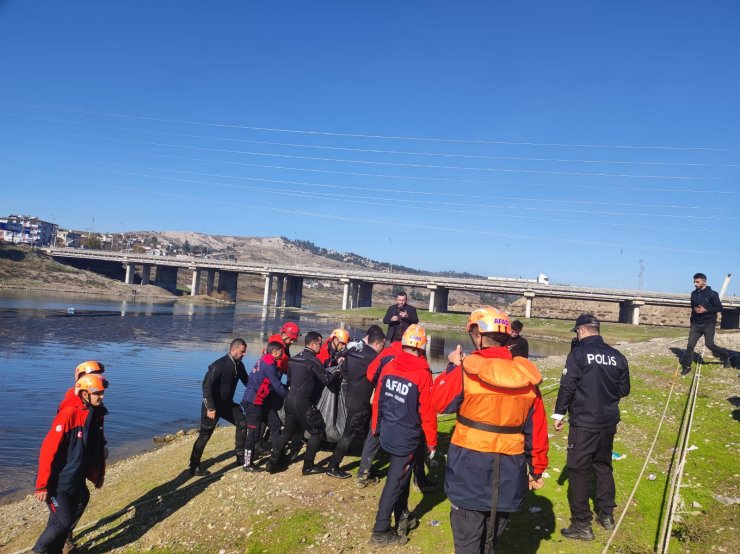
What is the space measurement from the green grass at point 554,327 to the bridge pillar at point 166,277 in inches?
2284

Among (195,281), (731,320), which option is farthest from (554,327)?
(195,281)

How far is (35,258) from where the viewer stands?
10894cm

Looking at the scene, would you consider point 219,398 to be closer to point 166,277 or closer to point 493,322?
point 493,322

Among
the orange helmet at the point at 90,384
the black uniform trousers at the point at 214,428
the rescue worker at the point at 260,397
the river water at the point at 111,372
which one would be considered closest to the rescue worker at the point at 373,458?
the rescue worker at the point at 260,397

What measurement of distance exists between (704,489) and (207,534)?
7.48 meters

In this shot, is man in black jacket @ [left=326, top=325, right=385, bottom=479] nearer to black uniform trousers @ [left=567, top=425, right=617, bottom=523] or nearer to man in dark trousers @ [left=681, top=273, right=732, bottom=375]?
black uniform trousers @ [left=567, top=425, right=617, bottom=523]

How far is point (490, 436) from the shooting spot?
4.63 meters

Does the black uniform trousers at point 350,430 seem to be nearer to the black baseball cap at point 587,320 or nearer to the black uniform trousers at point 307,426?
the black uniform trousers at point 307,426

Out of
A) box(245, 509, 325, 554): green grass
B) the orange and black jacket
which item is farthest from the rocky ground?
the orange and black jacket

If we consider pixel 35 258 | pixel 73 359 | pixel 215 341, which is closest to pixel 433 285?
pixel 215 341

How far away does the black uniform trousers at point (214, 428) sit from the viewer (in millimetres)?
9477

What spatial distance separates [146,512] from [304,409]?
3.04 meters

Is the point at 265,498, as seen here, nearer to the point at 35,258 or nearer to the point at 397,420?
the point at 397,420

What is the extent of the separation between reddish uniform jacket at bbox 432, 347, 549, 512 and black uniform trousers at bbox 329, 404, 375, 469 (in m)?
4.20
